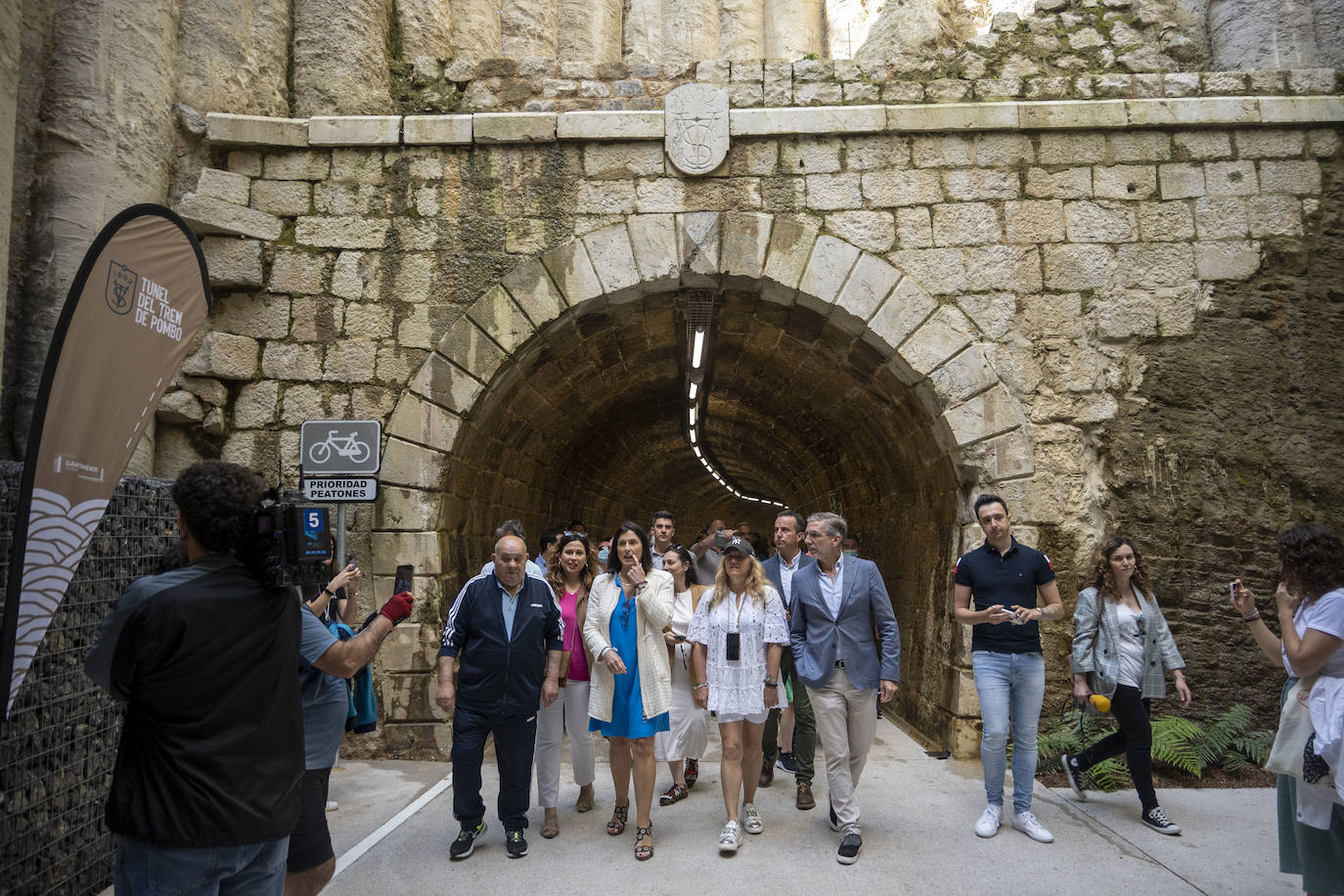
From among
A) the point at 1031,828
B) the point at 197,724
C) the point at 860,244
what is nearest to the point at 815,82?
the point at 860,244

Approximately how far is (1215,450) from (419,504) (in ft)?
19.2

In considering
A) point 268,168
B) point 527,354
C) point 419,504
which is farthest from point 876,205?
point 268,168

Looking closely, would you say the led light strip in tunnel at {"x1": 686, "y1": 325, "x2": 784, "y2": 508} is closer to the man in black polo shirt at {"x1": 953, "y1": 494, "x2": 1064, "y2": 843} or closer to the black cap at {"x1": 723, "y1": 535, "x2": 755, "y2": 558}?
the black cap at {"x1": 723, "y1": 535, "x2": 755, "y2": 558}

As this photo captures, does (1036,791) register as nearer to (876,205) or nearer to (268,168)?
(876,205)

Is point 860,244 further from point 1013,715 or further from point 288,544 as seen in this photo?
point 288,544

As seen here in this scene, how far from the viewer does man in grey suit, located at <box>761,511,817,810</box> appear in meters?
4.91

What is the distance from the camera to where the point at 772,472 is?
50.7ft

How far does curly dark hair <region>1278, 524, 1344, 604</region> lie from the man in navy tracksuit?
10.4 feet

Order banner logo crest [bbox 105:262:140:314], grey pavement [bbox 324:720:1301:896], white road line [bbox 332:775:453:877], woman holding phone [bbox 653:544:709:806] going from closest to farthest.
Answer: banner logo crest [bbox 105:262:140:314], grey pavement [bbox 324:720:1301:896], white road line [bbox 332:775:453:877], woman holding phone [bbox 653:544:709:806]

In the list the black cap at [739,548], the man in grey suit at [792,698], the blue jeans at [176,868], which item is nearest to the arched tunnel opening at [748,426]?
the man in grey suit at [792,698]

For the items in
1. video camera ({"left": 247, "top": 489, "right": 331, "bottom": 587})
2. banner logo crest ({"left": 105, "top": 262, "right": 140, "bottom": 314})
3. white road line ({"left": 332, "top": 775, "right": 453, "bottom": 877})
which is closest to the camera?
video camera ({"left": 247, "top": 489, "right": 331, "bottom": 587})

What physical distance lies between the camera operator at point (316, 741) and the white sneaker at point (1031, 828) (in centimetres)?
332

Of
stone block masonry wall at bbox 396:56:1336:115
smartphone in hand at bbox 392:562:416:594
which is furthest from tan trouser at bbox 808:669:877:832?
stone block masonry wall at bbox 396:56:1336:115

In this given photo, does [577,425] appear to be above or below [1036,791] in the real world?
above
